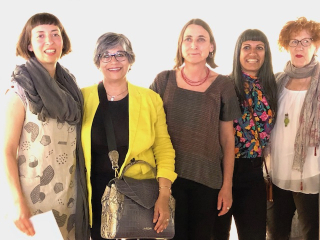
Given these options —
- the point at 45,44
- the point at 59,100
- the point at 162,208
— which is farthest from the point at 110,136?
the point at 45,44

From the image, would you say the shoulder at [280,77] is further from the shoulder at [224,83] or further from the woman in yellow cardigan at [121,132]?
the woman in yellow cardigan at [121,132]

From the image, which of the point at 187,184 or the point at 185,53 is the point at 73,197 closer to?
the point at 187,184

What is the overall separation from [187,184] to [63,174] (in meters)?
0.67

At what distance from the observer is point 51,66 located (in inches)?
77.3

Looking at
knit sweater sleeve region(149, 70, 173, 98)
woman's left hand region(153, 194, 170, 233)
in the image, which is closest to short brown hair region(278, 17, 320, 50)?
knit sweater sleeve region(149, 70, 173, 98)

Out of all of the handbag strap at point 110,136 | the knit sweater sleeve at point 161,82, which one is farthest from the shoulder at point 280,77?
the handbag strap at point 110,136

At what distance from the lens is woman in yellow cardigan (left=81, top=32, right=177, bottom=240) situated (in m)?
1.94

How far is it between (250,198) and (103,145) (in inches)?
37.0

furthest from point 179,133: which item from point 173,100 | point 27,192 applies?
point 27,192

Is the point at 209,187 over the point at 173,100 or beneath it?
beneath

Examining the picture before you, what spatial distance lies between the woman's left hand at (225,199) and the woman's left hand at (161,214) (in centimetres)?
46

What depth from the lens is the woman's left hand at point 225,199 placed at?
2277 mm

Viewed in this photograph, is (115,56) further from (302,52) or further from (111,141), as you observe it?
(302,52)

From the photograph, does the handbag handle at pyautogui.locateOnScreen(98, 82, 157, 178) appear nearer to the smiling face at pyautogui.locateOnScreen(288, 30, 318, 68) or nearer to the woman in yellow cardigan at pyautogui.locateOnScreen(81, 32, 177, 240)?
the woman in yellow cardigan at pyautogui.locateOnScreen(81, 32, 177, 240)
